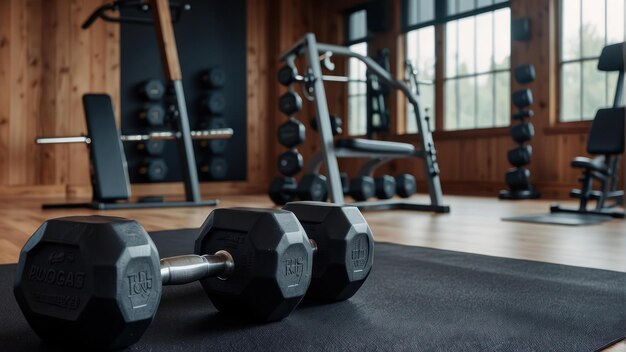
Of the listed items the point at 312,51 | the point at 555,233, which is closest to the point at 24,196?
the point at 312,51

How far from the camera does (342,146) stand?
3.44 meters

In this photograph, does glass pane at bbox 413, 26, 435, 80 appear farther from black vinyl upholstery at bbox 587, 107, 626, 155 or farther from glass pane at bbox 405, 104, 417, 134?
black vinyl upholstery at bbox 587, 107, 626, 155

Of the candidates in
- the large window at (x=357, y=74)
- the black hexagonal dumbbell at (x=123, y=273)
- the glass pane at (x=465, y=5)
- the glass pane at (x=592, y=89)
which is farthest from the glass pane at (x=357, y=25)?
the black hexagonal dumbbell at (x=123, y=273)

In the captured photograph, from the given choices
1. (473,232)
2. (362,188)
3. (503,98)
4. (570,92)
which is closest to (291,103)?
(362,188)

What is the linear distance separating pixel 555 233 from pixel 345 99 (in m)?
4.62

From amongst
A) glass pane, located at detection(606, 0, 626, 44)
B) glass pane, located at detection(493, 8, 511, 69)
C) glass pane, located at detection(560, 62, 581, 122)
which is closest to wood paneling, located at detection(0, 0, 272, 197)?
glass pane, located at detection(493, 8, 511, 69)

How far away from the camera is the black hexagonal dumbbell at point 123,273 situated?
803 mm

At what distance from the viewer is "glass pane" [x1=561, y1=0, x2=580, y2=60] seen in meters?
5.02

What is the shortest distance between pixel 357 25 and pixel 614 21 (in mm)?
2809

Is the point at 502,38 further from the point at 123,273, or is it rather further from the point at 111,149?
the point at 123,273

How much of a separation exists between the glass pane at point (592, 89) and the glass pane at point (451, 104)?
1229mm

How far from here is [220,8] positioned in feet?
20.9

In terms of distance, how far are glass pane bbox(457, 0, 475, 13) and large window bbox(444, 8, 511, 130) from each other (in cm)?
8

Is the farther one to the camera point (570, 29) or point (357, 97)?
point (357, 97)
